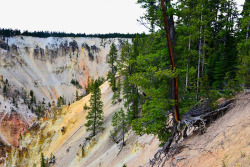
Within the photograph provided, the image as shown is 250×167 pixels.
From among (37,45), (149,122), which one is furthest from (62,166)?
(37,45)

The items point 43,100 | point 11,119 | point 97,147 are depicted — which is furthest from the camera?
point 43,100

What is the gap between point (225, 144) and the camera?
6672 mm

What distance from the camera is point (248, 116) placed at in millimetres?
7352

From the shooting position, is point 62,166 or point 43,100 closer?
point 62,166

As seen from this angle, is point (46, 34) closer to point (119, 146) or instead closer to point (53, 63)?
point (53, 63)

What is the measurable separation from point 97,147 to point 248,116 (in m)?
25.5

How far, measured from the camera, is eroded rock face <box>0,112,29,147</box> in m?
77.9

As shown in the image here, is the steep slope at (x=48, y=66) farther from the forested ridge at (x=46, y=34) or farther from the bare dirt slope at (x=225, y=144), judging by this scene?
the bare dirt slope at (x=225, y=144)

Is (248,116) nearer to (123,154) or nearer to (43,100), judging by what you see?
(123,154)

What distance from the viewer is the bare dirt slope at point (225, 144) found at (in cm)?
587

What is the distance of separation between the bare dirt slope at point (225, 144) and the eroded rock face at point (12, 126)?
85825mm

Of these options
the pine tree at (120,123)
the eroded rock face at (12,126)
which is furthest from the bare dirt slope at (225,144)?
the eroded rock face at (12,126)

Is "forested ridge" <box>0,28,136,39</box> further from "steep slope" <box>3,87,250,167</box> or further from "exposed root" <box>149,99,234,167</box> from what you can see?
"exposed root" <box>149,99,234,167</box>

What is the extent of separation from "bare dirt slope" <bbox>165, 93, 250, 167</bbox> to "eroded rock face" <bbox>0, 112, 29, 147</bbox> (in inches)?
3379
